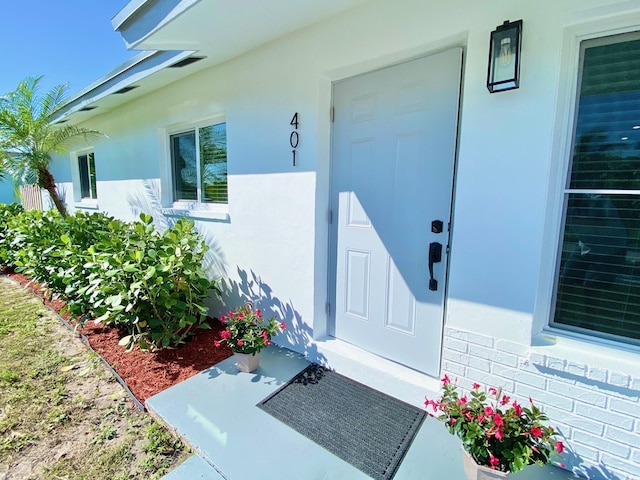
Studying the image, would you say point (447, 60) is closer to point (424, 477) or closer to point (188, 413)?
point (424, 477)

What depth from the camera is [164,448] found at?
75.5 inches

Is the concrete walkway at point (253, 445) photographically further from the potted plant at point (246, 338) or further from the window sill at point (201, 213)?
the window sill at point (201, 213)

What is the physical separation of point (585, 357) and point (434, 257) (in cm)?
97

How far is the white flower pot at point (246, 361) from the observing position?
2670 mm

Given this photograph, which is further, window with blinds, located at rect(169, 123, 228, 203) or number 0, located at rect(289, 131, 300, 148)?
window with blinds, located at rect(169, 123, 228, 203)

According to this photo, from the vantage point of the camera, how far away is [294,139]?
2777 millimetres

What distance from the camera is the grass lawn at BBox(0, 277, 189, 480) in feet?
5.85

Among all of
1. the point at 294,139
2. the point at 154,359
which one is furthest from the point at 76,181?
the point at 294,139

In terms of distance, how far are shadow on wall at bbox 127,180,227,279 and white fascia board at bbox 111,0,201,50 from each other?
6.80 feet

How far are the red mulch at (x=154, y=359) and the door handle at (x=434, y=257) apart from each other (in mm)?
2104

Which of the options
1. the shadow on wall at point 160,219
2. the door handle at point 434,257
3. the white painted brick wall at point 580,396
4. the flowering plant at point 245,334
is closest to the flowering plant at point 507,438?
the white painted brick wall at point 580,396

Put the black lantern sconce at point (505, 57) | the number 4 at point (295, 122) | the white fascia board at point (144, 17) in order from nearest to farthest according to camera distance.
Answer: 1. the black lantern sconce at point (505, 57)
2. the white fascia board at point (144, 17)
3. the number 4 at point (295, 122)

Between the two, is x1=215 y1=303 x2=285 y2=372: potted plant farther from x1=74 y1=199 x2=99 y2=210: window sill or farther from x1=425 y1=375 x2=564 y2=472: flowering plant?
x1=74 y1=199 x2=99 y2=210: window sill

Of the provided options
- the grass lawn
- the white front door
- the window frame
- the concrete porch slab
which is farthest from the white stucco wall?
the window frame
